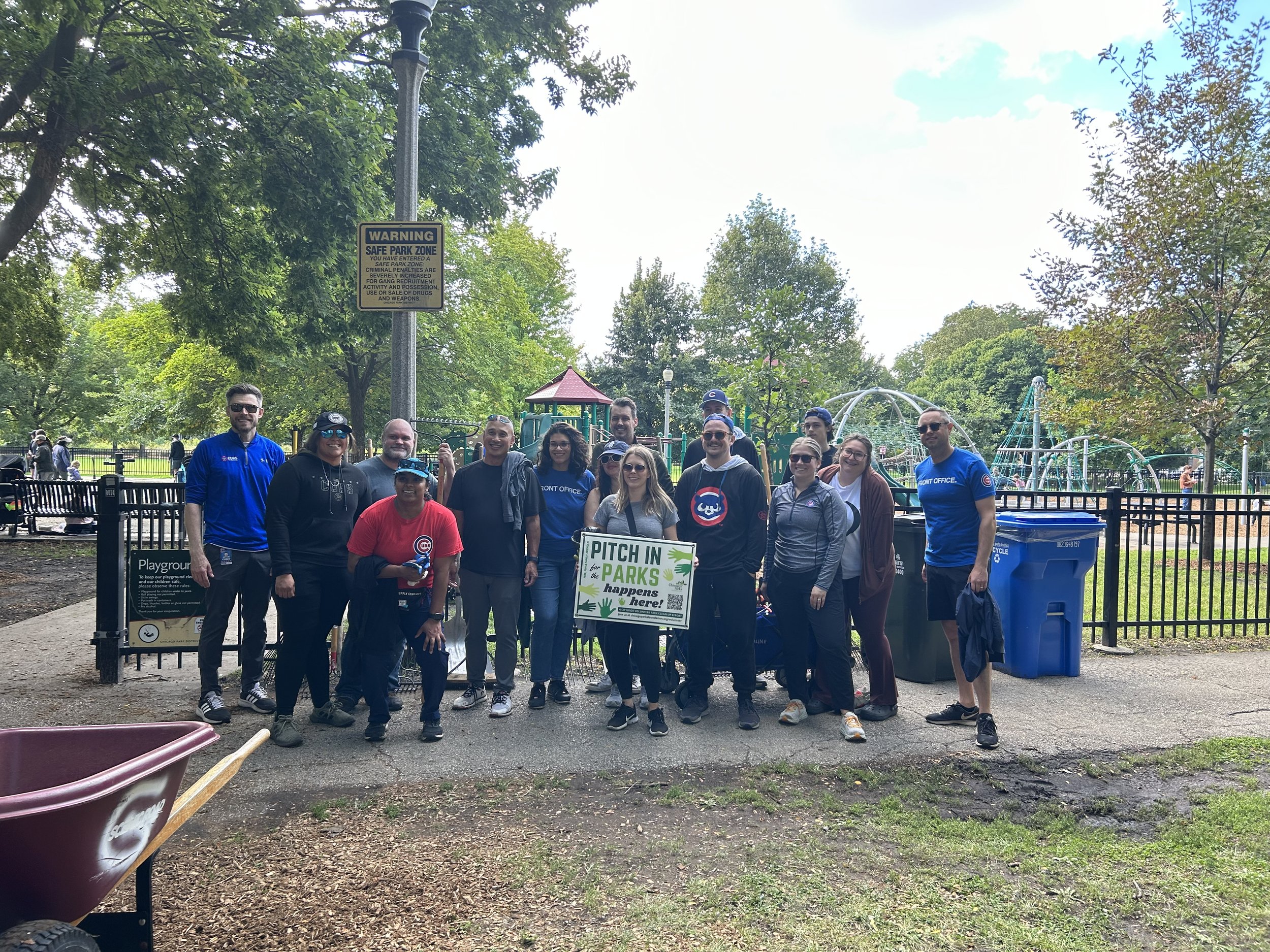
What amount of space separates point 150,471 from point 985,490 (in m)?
47.1

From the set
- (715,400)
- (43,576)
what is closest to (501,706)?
(715,400)

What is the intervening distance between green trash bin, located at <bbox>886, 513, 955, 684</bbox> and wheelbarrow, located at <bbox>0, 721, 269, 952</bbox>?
5.07 meters

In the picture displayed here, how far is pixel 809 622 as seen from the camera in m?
5.71

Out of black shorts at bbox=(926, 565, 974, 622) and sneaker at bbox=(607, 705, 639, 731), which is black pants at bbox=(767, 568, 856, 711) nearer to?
black shorts at bbox=(926, 565, 974, 622)

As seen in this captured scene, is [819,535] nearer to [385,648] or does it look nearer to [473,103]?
[385,648]

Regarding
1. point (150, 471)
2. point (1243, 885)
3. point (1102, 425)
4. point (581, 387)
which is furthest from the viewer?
point (150, 471)

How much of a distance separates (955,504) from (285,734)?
4.59m

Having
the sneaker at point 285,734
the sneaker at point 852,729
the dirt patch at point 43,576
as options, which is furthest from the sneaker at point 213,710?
the dirt patch at point 43,576

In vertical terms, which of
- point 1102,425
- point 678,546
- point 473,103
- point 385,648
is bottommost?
point 385,648

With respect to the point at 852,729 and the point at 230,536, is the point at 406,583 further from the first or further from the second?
the point at 852,729

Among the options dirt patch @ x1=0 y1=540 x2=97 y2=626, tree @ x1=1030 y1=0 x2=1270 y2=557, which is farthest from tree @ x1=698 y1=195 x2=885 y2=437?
dirt patch @ x1=0 y1=540 x2=97 y2=626

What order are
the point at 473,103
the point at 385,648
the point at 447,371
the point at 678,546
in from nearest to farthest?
the point at 385,648, the point at 678,546, the point at 473,103, the point at 447,371

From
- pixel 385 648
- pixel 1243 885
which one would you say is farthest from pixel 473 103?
pixel 1243 885

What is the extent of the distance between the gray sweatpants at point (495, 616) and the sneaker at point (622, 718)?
84 cm
